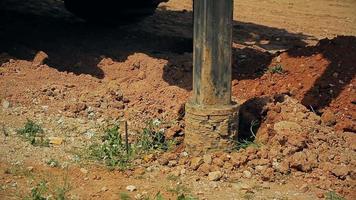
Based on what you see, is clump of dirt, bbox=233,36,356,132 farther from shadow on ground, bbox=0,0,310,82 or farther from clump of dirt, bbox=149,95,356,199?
clump of dirt, bbox=149,95,356,199

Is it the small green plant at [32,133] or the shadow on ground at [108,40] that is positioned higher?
the shadow on ground at [108,40]

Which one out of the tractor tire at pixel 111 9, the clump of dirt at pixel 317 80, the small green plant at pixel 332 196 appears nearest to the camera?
the small green plant at pixel 332 196

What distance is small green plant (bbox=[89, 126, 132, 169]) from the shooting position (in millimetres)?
5156

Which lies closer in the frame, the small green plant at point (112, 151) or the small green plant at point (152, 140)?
the small green plant at point (112, 151)

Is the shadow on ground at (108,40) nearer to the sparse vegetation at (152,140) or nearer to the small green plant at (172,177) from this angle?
the sparse vegetation at (152,140)

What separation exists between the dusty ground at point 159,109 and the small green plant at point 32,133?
76mm

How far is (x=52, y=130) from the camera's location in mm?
5805

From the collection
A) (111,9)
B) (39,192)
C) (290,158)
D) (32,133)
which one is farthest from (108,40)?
(39,192)

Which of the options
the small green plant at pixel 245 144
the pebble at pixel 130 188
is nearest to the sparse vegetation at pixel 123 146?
the pebble at pixel 130 188

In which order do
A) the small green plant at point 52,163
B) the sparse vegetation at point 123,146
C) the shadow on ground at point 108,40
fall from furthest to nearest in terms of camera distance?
the shadow on ground at point 108,40
the sparse vegetation at point 123,146
the small green plant at point 52,163

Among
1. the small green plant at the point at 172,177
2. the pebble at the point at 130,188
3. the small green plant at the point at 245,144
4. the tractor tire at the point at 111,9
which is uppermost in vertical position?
the tractor tire at the point at 111,9

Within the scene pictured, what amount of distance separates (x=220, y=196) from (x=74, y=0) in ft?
20.9

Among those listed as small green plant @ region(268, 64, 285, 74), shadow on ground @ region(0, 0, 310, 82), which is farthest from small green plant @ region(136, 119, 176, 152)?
small green plant @ region(268, 64, 285, 74)

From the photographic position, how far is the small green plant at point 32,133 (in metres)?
5.50
